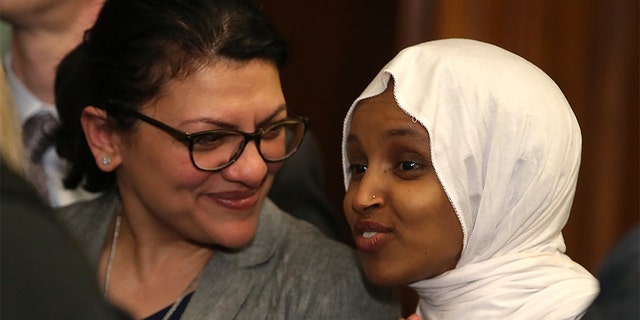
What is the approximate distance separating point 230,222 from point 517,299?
662 millimetres

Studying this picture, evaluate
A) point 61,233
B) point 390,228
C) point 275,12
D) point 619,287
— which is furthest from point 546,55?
point 61,233

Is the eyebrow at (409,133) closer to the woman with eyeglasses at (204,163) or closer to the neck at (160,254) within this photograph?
the woman with eyeglasses at (204,163)

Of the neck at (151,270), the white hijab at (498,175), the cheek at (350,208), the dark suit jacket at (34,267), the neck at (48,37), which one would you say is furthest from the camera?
the neck at (48,37)

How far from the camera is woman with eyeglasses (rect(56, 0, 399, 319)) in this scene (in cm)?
220

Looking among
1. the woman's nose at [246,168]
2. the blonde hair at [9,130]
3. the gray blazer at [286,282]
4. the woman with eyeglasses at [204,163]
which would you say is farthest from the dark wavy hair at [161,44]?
the blonde hair at [9,130]

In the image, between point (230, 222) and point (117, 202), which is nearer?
point (230, 222)

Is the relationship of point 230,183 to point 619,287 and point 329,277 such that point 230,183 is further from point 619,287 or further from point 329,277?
point 619,287

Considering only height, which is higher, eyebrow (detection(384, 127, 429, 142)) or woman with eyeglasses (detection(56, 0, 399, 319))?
eyebrow (detection(384, 127, 429, 142))

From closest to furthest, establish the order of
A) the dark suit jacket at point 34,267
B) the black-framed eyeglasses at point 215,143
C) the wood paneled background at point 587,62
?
the dark suit jacket at point 34,267 < the black-framed eyeglasses at point 215,143 < the wood paneled background at point 587,62

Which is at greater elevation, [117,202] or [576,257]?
[117,202]

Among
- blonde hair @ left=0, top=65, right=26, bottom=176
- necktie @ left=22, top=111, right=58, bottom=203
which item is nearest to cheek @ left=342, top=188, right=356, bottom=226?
blonde hair @ left=0, top=65, right=26, bottom=176

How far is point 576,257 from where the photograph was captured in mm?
3457

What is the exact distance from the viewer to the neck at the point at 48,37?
2.86 metres

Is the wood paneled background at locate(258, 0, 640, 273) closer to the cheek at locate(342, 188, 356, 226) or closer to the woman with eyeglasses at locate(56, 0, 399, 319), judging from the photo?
the woman with eyeglasses at locate(56, 0, 399, 319)
